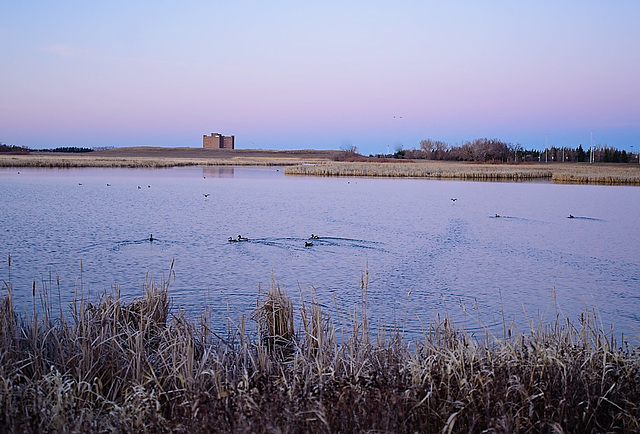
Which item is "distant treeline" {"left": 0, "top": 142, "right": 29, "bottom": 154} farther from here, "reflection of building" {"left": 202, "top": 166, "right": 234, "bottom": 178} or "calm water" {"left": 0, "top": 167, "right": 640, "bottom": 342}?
"calm water" {"left": 0, "top": 167, "right": 640, "bottom": 342}

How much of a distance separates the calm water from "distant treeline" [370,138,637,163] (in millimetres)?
93762

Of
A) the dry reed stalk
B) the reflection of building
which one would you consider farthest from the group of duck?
the reflection of building

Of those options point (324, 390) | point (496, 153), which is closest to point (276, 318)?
point (324, 390)

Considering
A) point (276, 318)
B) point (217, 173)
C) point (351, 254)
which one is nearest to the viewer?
point (276, 318)

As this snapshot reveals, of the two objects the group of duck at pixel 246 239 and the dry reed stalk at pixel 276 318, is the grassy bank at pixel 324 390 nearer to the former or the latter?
the dry reed stalk at pixel 276 318

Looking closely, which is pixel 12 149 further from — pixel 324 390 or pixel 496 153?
pixel 324 390

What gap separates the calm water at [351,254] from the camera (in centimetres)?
1059

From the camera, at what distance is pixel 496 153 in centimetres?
12356

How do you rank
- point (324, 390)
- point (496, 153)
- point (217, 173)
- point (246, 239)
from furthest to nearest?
point (496, 153), point (217, 173), point (246, 239), point (324, 390)

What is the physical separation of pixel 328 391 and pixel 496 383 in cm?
137

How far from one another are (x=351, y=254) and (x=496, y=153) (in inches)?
4490

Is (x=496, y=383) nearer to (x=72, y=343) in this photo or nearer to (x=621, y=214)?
(x=72, y=343)

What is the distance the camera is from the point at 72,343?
6.34 m

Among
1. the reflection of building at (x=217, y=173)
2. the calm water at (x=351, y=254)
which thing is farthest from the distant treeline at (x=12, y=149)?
the calm water at (x=351, y=254)
